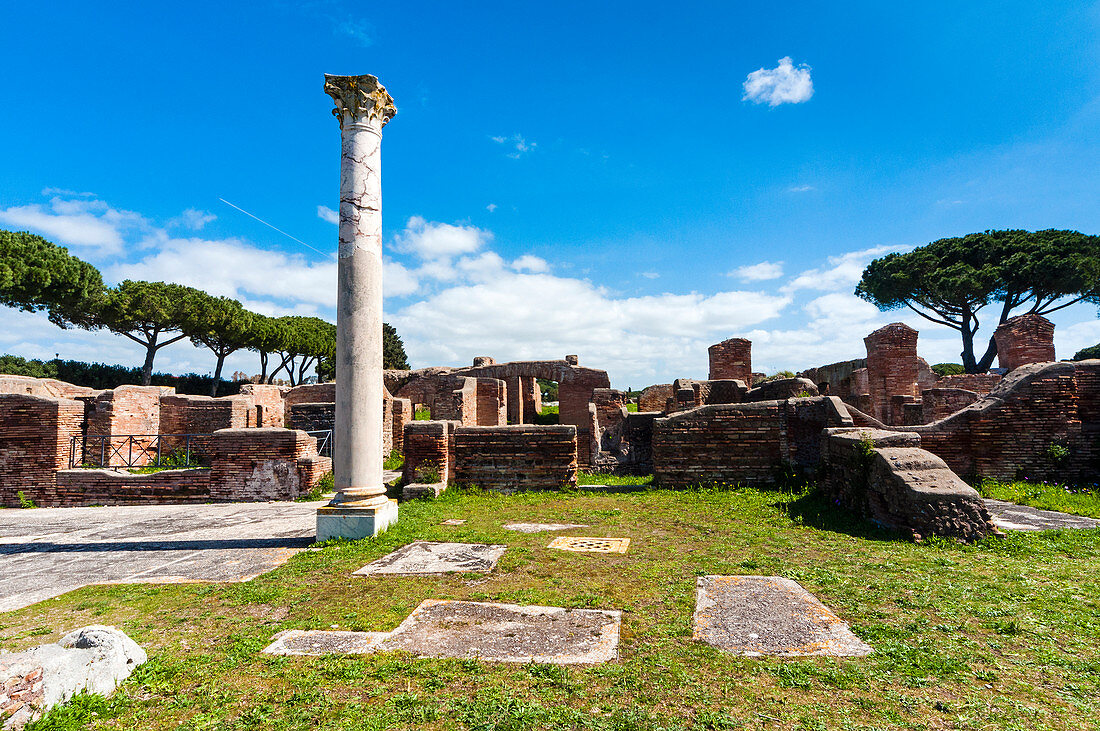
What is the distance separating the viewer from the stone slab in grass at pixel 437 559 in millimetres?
4879

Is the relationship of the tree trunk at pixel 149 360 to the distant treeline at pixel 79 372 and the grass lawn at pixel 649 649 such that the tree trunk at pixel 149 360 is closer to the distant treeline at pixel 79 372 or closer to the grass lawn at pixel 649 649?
the distant treeline at pixel 79 372

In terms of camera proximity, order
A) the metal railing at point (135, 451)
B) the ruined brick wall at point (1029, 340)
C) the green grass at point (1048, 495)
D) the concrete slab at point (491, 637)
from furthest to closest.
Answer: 1. the ruined brick wall at point (1029, 340)
2. the metal railing at point (135, 451)
3. the green grass at point (1048, 495)
4. the concrete slab at point (491, 637)

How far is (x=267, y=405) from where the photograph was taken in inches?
703

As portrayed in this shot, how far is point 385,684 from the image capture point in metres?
2.69

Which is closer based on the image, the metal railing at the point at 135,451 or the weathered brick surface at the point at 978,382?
the metal railing at the point at 135,451

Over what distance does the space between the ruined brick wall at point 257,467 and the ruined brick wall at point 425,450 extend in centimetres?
214

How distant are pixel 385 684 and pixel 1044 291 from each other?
42.5 m

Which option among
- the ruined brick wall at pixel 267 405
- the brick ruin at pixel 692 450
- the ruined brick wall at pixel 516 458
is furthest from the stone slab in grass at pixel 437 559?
the ruined brick wall at pixel 267 405

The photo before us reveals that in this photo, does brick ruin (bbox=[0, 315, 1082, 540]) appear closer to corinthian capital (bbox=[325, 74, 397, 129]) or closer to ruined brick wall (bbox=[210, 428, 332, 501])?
ruined brick wall (bbox=[210, 428, 332, 501])

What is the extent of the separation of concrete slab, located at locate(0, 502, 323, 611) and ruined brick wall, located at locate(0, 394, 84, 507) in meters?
0.89

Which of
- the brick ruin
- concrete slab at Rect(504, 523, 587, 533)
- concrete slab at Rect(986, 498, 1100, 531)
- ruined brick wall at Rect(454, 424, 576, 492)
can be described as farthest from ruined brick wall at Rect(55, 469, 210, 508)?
concrete slab at Rect(986, 498, 1100, 531)

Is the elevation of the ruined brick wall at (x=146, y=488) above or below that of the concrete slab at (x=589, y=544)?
above

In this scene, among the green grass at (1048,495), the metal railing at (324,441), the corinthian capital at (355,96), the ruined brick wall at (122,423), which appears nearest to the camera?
the corinthian capital at (355,96)

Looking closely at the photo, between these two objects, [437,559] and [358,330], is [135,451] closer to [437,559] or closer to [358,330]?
[358,330]
